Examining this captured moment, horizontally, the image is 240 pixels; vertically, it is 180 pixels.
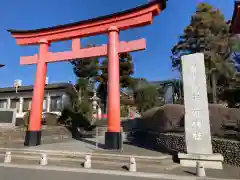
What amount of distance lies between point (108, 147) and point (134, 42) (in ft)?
17.2

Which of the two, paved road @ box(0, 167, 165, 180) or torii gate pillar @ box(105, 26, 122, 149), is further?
torii gate pillar @ box(105, 26, 122, 149)

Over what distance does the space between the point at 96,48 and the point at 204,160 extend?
738 cm

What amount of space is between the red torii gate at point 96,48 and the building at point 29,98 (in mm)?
16366

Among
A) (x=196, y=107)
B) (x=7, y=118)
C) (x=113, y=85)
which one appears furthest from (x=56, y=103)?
(x=196, y=107)

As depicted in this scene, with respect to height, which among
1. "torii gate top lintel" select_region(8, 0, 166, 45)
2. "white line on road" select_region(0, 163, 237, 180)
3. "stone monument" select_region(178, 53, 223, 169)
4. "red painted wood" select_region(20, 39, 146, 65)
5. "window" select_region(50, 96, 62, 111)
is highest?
"torii gate top lintel" select_region(8, 0, 166, 45)

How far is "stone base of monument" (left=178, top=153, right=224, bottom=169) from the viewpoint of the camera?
23.2 feet

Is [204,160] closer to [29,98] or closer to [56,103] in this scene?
[56,103]

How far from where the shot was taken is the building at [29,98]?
28.2 meters

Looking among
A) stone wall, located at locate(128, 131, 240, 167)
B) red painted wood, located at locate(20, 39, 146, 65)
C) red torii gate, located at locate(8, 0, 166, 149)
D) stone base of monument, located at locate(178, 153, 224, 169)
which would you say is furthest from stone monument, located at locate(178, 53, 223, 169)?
red torii gate, located at locate(8, 0, 166, 149)

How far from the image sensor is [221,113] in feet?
40.2

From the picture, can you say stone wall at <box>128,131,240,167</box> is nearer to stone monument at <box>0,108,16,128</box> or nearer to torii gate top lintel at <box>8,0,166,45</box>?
torii gate top lintel at <box>8,0,166,45</box>

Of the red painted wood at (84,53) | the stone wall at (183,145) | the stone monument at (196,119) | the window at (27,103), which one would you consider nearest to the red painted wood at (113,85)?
the red painted wood at (84,53)

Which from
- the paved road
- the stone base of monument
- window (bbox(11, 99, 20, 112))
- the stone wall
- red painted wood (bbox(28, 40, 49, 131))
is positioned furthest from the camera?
window (bbox(11, 99, 20, 112))

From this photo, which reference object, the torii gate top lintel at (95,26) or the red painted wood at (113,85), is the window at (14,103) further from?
the red painted wood at (113,85)
